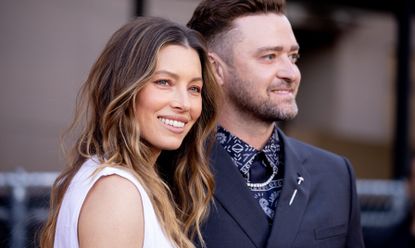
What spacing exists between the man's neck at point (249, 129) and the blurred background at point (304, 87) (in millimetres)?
1702

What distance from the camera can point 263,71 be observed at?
2.99 metres

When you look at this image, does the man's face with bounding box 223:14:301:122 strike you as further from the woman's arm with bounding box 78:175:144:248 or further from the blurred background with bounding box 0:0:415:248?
the blurred background with bounding box 0:0:415:248

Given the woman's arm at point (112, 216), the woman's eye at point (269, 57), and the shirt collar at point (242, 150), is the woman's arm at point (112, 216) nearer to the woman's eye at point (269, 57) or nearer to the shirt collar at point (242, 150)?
the shirt collar at point (242, 150)

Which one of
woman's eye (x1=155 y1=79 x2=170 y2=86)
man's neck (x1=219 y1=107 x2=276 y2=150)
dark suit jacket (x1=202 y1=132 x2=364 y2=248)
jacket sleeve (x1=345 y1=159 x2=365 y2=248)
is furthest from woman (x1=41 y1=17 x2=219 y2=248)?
jacket sleeve (x1=345 y1=159 x2=365 y2=248)

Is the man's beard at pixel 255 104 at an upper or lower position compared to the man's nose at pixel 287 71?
lower

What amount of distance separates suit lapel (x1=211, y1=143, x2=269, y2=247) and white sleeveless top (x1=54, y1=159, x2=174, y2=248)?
59 cm

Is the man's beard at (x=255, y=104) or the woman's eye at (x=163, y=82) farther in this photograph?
the man's beard at (x=255, y=104)

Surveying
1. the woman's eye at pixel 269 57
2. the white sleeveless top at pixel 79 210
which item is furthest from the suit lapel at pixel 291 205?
Answer: the white sleeveless top at pixel 79 210

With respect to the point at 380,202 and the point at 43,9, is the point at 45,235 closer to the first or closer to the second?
the point at 380,202

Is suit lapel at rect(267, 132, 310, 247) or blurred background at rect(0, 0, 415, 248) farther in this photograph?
blurred background at rect(0, 0, 415, 248)

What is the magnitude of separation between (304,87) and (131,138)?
8306 millimetres

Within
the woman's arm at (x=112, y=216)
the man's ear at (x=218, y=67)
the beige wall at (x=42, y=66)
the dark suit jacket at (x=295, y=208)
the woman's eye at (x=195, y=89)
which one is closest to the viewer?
the woman's arm at (x=112, y=216)

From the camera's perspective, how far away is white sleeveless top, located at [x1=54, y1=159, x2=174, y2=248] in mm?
2158

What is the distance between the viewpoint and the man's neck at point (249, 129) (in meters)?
3.03
